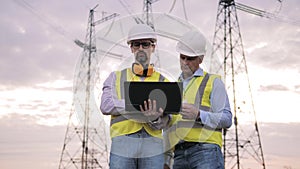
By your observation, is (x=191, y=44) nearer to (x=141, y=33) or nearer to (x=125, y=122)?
(x=141, y=33)

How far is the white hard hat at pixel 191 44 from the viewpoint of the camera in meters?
4.48

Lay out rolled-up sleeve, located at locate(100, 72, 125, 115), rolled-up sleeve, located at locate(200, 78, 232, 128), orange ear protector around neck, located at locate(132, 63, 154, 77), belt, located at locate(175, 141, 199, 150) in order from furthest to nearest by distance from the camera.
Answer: belt, located at locate(175, 141, 199, 150)
rolled-up sleeve, located at locate(200, 78, 232, 128)
orange ear protector around neck, located at locate(132, 63, 154, 77)
rolled-up sleeve, located at locate(100, 72, 125, 115)

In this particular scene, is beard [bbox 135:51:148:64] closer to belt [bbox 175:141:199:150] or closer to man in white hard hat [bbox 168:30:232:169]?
man in white hard hat [bbox 168:30:232:169]

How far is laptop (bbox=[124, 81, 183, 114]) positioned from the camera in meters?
4.01

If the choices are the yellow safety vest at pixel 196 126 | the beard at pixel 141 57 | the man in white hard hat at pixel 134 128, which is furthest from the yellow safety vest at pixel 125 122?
the yellow safety vest at pixel 196 126

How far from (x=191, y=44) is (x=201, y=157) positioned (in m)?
0.97

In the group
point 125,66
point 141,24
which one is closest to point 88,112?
point 125,66

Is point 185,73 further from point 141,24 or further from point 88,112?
point 88,112

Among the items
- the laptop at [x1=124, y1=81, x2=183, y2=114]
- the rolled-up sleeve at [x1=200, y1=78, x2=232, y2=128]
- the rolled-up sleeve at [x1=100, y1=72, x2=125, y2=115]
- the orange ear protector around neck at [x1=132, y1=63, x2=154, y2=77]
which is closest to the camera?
the laptop at [x1=124, y1=81, x2=183, y2=114]

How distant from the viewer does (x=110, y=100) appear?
13.6 feet

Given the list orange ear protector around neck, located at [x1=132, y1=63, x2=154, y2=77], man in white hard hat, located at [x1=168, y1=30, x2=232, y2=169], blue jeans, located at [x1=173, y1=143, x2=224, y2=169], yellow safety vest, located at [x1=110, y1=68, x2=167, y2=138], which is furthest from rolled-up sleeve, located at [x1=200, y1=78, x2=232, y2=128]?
orange ear protector around neck, located at [x1=132, y1=63, x2=154, y2=77]

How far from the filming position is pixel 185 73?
4629mm

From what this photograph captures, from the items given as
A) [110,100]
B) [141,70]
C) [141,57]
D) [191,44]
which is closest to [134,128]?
[110,100]

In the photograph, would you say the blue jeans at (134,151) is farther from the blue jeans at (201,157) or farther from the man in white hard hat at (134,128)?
the blue jeans at (201,157)
